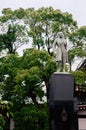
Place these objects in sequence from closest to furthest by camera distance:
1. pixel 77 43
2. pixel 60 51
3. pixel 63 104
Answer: pixel 63 104 → pixel 60 51 → pixel 77 43

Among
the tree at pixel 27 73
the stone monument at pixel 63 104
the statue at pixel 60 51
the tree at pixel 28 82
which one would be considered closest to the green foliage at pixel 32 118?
the tree at pixel 28 82

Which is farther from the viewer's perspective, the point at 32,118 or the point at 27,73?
the point at 27,73

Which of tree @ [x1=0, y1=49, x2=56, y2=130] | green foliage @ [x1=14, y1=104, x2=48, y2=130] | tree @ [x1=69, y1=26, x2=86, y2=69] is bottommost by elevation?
green foliage @ [x1=14, y1=104, x2=48, y2=130]

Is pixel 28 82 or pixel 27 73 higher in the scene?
pixel 27 73

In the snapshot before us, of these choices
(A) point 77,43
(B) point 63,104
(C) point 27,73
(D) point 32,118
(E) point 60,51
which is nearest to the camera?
(B) point 63,104

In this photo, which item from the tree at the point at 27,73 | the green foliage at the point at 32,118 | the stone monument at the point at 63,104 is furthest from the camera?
the tree at the point at 27,73

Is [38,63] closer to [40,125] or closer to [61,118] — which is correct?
[40,125]

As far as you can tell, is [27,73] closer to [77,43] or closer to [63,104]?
[77,43]

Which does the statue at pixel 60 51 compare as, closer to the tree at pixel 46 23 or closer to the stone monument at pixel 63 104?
the stone monument at pixel 63 104

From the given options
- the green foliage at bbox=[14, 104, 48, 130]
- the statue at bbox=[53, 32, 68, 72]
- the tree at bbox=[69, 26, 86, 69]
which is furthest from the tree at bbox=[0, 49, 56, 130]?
the statue at bbox=[53, 32, 68, 72]

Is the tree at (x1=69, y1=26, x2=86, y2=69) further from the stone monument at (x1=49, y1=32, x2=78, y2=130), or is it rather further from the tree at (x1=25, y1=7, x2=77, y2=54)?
the stone monument at (x1=49, y1=32, x2=78, y2=130)

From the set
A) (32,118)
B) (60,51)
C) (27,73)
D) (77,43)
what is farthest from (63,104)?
(77,43)

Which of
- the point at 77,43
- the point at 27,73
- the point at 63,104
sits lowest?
the point at 63,104

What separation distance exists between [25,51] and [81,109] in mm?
4760
